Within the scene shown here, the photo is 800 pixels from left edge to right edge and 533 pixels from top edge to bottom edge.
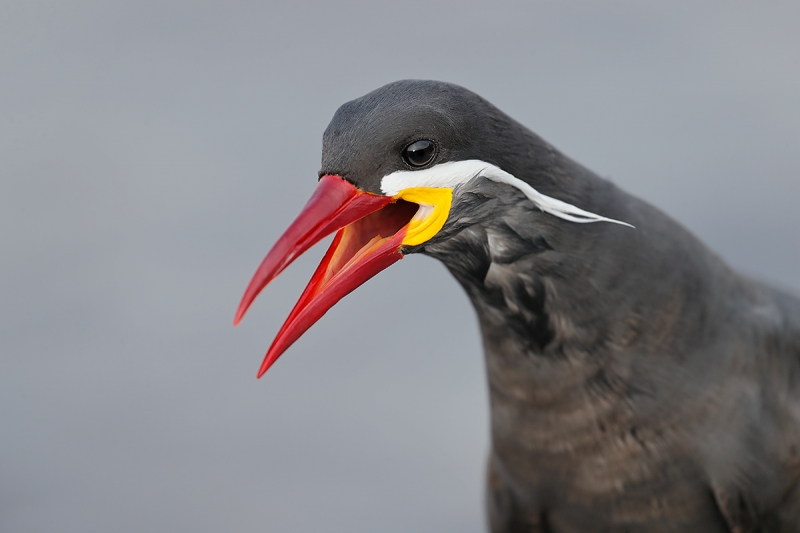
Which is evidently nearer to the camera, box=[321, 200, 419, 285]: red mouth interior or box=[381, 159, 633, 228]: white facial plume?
box=[381, 159, 633, 228]: white facial plume

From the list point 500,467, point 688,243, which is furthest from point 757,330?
point 500,467

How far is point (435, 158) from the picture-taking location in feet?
7.06

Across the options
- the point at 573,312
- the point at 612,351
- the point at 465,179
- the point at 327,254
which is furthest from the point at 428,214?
the point at 612,351

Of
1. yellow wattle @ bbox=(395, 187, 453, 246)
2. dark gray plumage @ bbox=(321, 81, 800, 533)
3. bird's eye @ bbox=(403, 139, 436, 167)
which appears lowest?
dark gray plumage @ bbox=(321, 81, 800, 533)

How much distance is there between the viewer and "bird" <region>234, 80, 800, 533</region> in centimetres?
214

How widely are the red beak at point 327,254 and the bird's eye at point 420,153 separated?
0.10 metres

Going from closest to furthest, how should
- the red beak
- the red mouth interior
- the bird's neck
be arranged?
the red beak
the red mouth interior
the bird's neck

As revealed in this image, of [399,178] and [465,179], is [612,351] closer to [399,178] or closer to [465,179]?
[465,179]

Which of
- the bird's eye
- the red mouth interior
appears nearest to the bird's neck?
the red mouth interior

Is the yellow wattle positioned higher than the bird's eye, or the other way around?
the bird's eye

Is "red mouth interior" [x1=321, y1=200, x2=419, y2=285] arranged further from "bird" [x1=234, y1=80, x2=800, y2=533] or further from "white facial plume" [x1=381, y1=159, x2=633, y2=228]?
"white facial plume" [x1=381, y1=159, x2=633, y2=228]

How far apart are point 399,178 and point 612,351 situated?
80cm

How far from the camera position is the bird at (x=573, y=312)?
7.03ft

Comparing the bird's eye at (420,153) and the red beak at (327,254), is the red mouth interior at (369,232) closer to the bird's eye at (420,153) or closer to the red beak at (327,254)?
the red beak at (327,254)
